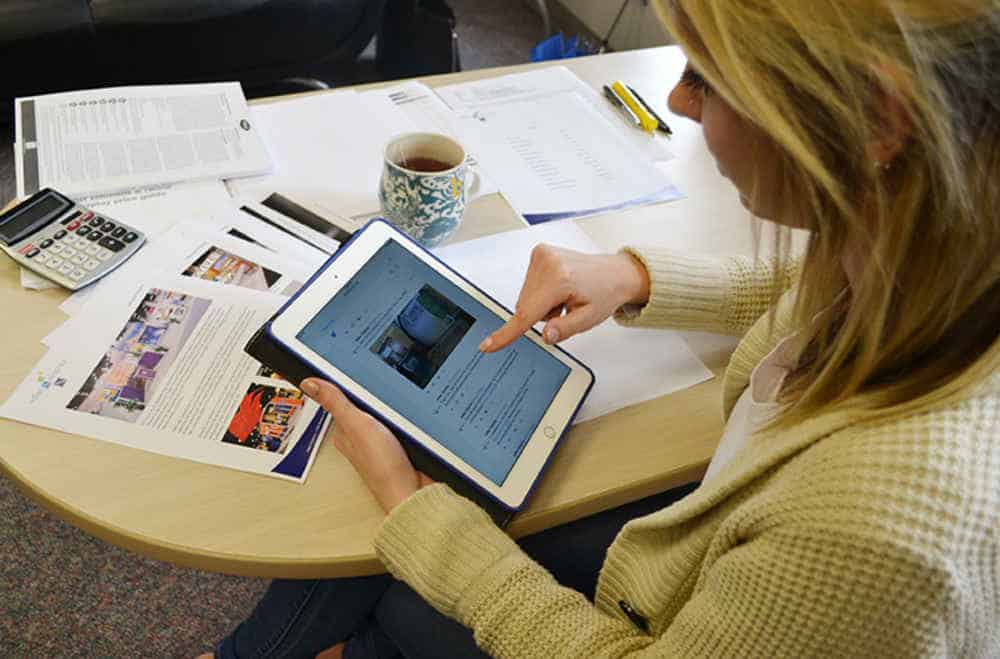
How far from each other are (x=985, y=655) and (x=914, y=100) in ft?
1.19

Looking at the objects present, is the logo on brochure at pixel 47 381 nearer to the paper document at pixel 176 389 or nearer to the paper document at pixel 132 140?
the paper document at pixel 176 389

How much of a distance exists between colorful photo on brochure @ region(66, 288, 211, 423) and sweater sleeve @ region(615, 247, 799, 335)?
1.46 ft

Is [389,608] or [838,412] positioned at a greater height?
[838,412]

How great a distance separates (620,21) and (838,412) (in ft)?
7.98

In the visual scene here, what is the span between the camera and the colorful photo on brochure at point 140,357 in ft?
2.19

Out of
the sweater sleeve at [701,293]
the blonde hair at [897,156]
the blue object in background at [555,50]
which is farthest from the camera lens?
the blue object in background at [555,50]

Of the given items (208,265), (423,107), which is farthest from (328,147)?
(208,265)

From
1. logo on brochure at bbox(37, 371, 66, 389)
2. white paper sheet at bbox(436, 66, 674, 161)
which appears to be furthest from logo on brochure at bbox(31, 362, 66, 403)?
white paper sheet at bbox(436, 66, 674, 161)

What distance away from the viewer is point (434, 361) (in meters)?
0.71

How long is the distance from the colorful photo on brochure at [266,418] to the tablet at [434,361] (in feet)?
0.20

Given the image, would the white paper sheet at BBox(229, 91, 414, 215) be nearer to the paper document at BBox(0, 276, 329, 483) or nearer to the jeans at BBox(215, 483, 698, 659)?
the paper document at BBox(0, 276, 329, 483)

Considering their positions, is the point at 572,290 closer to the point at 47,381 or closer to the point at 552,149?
the point at 552,149

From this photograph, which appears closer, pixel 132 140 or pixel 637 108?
pixel 132 140

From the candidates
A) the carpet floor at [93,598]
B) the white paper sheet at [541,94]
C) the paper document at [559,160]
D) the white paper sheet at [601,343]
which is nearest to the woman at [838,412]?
the white paper sheet at [601,343]
